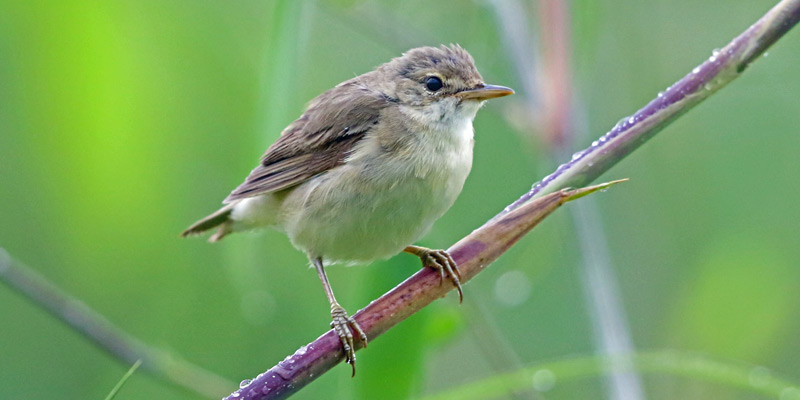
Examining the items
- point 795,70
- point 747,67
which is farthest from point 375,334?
point 795,70

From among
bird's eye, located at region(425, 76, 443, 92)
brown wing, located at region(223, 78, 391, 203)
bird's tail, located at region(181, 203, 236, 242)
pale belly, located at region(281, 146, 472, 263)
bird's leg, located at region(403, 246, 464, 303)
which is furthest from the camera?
bird's tail, located at region(181, 203, 236, 242)

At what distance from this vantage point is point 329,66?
4.23 meters

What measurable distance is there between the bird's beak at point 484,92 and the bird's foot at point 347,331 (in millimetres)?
810

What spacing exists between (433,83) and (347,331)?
1299mm

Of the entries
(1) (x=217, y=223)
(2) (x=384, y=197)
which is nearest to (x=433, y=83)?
(2) (x=384, y=197)

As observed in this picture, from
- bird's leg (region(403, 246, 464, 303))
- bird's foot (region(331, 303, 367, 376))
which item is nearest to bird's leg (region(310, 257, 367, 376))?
bird's foot (region(331, 303, 367, 376))

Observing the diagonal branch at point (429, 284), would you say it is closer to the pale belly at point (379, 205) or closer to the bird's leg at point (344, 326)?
the bird's leg at point (344, 326)

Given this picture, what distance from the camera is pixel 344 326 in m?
2.15

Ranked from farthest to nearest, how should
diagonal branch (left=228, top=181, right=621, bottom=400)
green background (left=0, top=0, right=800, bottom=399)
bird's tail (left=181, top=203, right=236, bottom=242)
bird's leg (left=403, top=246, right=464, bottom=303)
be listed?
1. bird's tail (left=181, top=203, right=236, bottom=242)
2. green background (left=0, top=0, right=800, bottom=399)
3. bird's leg (left=403, top=246, right=464, bottom=303)
4. diagonal branch (left=228, top=181, right=621, bottom=400)

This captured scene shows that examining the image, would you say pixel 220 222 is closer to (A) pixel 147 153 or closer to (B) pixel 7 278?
(A) pixel 147 153

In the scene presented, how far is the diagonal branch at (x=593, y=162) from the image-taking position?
1.66 meters

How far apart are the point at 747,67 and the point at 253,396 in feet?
3.43

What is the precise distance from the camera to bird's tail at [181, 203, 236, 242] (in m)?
3.25

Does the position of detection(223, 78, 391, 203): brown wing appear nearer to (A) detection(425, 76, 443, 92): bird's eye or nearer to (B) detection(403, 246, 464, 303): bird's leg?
(A) detection(425, 76, 443, 92): bird's eye
